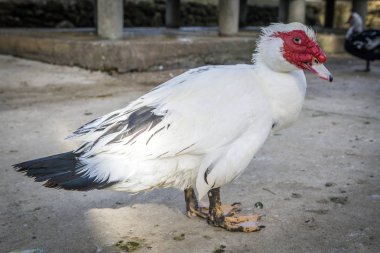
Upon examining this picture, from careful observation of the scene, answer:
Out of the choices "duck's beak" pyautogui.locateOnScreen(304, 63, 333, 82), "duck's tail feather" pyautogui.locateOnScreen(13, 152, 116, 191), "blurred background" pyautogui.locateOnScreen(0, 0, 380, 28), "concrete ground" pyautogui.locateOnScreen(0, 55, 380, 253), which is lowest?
"concrete ground" pyautogui.locateOnScreen(0, 55, 380, 253)

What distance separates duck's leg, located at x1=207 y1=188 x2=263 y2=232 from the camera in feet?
7.37

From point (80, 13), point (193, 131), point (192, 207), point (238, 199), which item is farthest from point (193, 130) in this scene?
point (80, 13)

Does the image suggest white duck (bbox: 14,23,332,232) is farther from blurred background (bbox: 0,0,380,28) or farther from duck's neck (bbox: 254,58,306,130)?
blurred background (bbox: 0,0,380,28)

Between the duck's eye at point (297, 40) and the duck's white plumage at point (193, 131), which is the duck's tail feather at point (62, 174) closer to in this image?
the duck's white plumage at point (193, 131)

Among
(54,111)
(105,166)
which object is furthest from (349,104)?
(105,166)

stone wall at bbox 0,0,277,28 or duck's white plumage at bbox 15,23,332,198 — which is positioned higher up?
stone wall at bbox 0,0,277,28

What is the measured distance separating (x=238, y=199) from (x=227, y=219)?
357 millimetres

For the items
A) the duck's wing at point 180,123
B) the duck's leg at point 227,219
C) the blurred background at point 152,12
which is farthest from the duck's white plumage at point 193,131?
the blurred background at point 152,12

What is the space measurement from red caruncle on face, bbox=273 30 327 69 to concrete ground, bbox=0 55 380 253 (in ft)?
2.55

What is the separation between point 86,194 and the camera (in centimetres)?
264

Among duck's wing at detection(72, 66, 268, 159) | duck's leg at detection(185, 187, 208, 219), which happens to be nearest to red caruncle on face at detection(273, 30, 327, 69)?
duck's wing at detection(72, 66, 268, 159)

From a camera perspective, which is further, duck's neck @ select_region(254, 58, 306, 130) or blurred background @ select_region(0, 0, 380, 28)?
blurred background @ select_region(0, 0, 380, 28)

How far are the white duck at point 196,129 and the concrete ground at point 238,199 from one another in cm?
30

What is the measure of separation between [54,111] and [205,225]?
2569 mm
